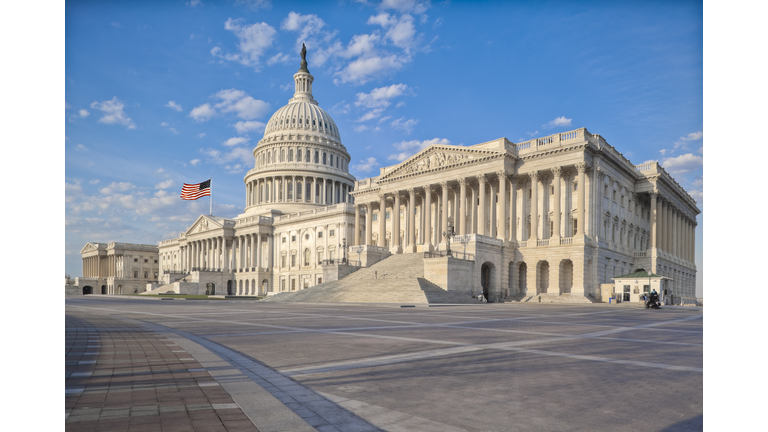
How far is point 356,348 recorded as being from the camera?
1332 centimetres

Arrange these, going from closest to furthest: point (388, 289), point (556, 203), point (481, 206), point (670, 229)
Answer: point (388, 289) → point (556, 203) → point (481, 206) → point (670, 229)

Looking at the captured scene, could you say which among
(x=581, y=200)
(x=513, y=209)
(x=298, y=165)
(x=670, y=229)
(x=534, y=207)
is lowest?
(x=670, y=229)

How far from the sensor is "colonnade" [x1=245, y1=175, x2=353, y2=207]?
125812mm

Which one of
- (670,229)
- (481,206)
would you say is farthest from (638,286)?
(670,229)

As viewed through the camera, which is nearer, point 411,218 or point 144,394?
point 144,394

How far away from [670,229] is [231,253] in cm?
9003

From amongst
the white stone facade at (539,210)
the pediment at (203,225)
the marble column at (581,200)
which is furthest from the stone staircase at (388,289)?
the pediment at (203,225)

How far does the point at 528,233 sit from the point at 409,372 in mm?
58099

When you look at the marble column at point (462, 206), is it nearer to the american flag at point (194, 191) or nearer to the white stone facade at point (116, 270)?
the american flag at point (194, 191)

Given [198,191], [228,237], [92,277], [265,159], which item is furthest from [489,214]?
[92,277]

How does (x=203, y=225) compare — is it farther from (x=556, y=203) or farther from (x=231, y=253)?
(x=556, y=203)

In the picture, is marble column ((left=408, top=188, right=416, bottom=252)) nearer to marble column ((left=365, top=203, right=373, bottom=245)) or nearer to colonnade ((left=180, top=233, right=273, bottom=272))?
marble column ((left=365, top=203, right=373, bottom=245))

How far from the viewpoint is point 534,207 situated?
62375mm

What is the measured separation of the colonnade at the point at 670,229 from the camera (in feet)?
230
